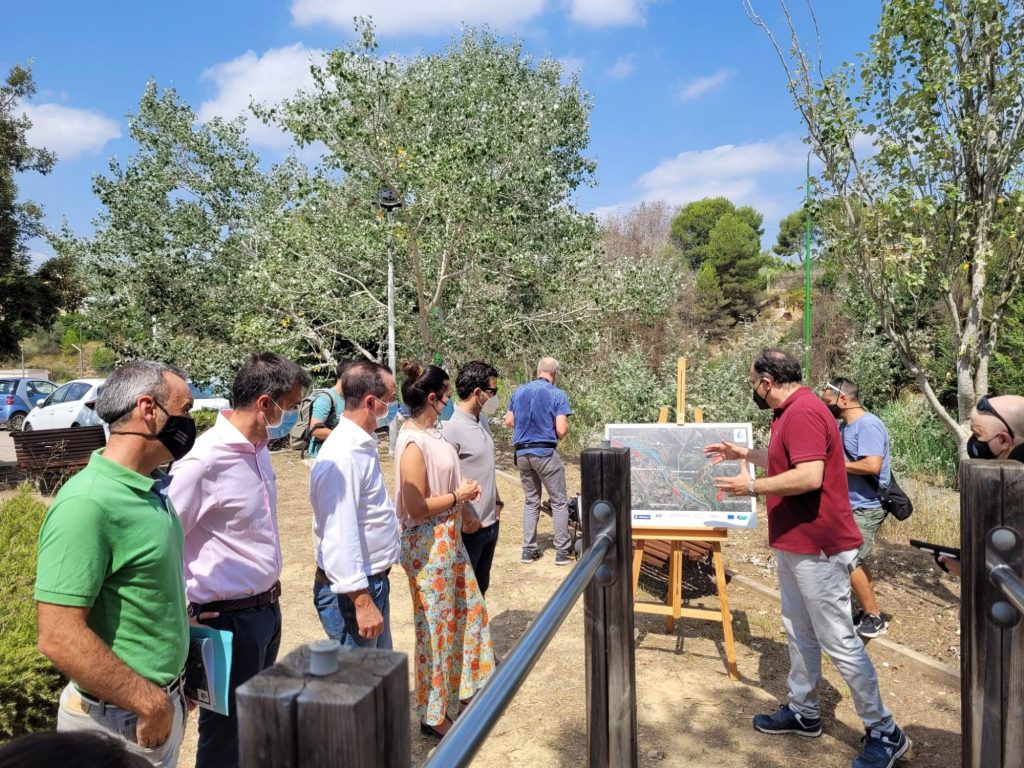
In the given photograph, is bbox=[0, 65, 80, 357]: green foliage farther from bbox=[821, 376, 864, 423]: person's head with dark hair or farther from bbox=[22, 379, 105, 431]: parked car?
bbox=[821, 376, 864, 423]: person's head with dark hair

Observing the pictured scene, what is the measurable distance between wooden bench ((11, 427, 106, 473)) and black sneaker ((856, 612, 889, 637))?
32.9 feet

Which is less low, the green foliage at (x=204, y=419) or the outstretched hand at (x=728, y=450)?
the outstretched hand at (x=728, y=450)

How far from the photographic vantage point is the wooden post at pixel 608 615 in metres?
2.18

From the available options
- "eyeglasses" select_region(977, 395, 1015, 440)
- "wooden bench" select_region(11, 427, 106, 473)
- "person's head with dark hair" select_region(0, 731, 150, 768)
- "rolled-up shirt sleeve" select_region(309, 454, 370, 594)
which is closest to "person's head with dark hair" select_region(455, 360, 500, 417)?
"rolled-up shirt sleeve" select_region(309, 454, 370, 594)

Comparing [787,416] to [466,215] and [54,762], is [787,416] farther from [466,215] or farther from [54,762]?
[466,215]

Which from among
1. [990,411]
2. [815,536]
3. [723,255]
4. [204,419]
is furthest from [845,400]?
[723,255]

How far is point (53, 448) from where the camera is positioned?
10406mm

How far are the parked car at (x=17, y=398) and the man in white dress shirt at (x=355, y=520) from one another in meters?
22.7

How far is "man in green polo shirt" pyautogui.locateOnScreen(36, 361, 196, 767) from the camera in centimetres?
187

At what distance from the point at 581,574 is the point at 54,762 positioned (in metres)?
1.27

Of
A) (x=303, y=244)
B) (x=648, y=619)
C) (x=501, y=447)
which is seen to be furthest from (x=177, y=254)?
(x=648, y=619)

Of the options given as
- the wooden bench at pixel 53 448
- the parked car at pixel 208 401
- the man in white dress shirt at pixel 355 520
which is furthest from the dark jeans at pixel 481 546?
the parked car at pixel 208 401

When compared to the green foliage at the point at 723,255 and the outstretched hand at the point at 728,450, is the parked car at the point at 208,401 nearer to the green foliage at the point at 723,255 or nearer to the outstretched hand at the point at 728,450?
the outstretched hand at the point at 728,450

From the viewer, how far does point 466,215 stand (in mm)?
10141
